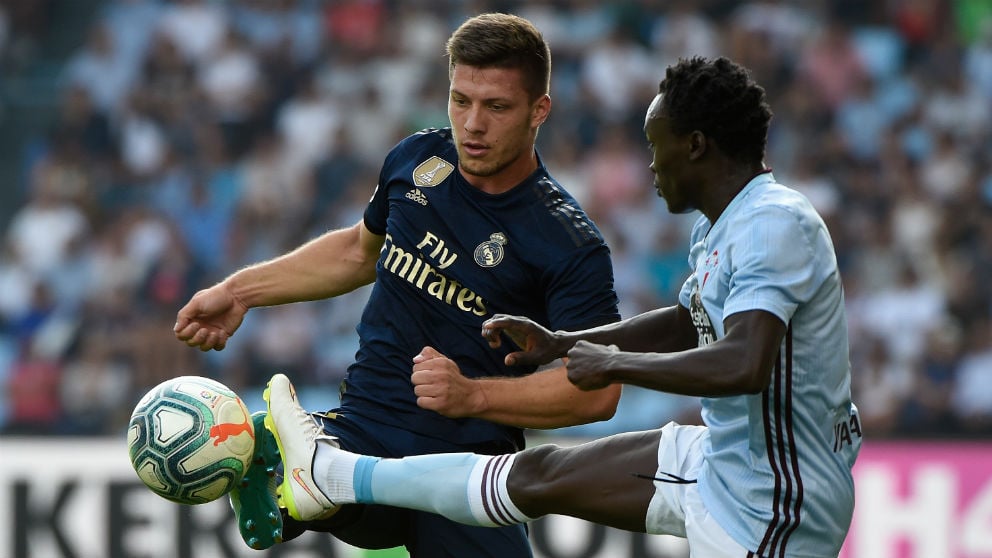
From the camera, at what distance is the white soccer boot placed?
16.1ft

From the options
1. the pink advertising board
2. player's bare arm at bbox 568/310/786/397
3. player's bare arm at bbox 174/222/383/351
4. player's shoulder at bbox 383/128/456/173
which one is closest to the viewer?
player's bare arm at bbox 568/310/786/397

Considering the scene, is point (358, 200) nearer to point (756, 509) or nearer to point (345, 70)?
point (345, 70)

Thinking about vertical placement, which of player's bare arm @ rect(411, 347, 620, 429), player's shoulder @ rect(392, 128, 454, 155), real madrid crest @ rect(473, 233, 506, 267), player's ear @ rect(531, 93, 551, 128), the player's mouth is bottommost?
player's bare arm @ rect(411, 347, 620, 429)

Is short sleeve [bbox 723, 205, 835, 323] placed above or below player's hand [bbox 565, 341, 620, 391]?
above

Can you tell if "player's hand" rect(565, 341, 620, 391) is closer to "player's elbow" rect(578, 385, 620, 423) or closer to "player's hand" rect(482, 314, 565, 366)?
"player's hand" rect(482, 314, 565, 366)

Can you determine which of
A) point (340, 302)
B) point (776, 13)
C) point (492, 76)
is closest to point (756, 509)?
point (492, 76)

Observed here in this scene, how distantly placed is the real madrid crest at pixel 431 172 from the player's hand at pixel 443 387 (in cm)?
81

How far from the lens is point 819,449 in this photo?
4.29m

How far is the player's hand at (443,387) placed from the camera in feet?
15.2

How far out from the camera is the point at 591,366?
4012mm

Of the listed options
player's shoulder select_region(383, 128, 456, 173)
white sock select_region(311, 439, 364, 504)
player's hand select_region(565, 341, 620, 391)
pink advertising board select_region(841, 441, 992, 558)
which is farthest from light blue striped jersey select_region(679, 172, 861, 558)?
pink advertising board select_region(841, 441, 992, 558)

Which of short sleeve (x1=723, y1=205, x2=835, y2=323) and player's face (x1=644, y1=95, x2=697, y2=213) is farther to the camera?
player's face (x1=644, y1=95, x2=697, y2=213)

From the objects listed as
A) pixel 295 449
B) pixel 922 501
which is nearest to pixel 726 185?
pixel 295 449

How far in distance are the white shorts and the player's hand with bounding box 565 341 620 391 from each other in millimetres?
640
